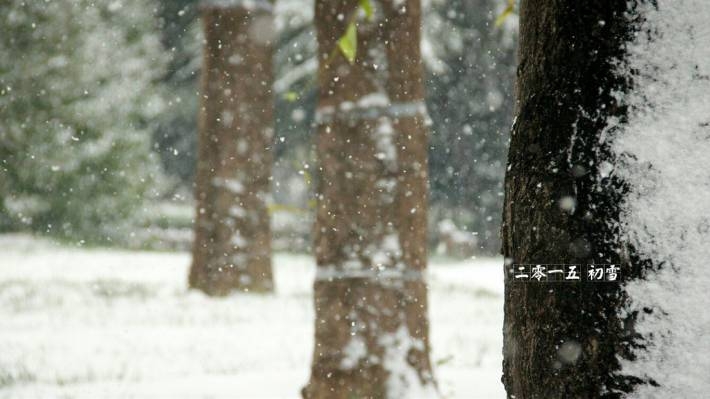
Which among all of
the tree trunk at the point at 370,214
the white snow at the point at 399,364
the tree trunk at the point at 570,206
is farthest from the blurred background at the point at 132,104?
the tree trunk at the point at 570,206

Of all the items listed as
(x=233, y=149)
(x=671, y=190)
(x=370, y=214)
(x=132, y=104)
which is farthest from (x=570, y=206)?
(x=132, y=104)

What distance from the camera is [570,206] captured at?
5.18 ft

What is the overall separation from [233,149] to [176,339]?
10.2 feet

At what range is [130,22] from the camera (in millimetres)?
20578

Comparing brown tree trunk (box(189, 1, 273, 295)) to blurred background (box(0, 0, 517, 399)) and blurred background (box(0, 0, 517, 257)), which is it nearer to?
blurred background (box(0, 0, 517, 399))

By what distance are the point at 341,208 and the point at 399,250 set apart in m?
0.35

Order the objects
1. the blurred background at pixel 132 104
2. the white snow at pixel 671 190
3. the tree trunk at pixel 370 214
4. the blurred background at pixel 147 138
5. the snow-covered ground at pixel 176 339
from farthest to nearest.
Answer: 1. the blurred background at pixel 132 104
2. the blurred background at pixel 147 138
3. the snow-covered ground at pixel 176 339
4. the tree trunk at pixel 370 214
5. the white snow at pixel 671 190

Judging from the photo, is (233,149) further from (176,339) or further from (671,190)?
(671,190)

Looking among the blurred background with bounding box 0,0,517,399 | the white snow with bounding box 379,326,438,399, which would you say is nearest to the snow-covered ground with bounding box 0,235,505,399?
the blurred background with bounding box 0,0,517,399

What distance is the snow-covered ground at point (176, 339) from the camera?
487cm

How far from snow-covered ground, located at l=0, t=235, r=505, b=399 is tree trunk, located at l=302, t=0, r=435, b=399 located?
582mm

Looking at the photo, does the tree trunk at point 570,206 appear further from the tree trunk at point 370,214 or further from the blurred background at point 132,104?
the blurred background at point 132,104

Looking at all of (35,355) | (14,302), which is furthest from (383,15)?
(14,302)

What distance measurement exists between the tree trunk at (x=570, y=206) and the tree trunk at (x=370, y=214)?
1984 mm
